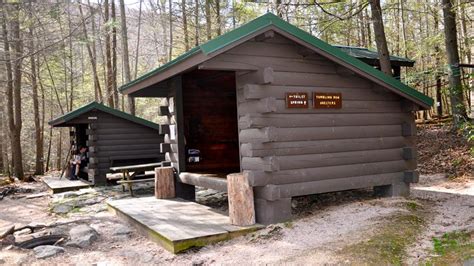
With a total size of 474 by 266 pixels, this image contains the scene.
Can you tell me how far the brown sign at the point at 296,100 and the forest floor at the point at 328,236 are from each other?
1.76m

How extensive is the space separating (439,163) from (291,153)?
6.75m

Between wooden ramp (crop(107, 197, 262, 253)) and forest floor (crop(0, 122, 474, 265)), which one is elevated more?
wooden ramp (crop(107, 197, 262, 253))

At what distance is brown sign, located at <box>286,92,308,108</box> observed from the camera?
19.8 ft

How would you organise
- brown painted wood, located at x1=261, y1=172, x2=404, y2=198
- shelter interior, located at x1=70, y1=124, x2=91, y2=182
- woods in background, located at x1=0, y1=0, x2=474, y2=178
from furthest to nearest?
1. shelter interior, located at x1=70, y1=124, x2=91, y2=182
2. woods in background, located at x1=0, y1=0, x2=474, y2=178
3. brown painted wood, located at x1=261, y1=172, x2=404, y2=198

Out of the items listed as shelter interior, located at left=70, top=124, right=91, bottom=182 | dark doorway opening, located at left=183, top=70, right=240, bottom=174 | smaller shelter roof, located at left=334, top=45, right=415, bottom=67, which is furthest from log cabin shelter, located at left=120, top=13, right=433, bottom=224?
shelter interior, located at left=70, top=124, right=91, bottom=182

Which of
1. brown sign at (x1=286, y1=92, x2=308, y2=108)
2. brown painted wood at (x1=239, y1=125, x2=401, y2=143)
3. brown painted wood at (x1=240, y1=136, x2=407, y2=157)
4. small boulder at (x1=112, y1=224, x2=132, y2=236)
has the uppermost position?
brown sign at (x1=286, y1=92, x2=308, y2=108)

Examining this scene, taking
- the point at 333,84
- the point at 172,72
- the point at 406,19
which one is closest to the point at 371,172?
the point at 333,84

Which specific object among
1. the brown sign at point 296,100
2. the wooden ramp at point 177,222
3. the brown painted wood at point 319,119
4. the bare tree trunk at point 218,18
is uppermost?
the bare tree trunk at point 218,18

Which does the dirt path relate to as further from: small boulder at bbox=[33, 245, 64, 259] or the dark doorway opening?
the dark doorway opening

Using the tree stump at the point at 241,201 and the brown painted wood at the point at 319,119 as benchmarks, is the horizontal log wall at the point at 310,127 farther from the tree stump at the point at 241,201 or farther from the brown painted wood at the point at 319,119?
the tree stump at the point at 241,201

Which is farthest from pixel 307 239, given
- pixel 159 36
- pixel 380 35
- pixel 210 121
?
pixel 159 36

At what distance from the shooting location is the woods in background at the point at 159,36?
463 inches

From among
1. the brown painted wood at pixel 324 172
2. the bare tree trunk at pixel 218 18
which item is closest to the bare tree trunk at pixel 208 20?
the bare tree trunk at pixel 218 18

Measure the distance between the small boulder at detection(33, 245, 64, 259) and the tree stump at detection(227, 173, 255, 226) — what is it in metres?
2.57
